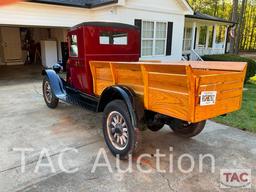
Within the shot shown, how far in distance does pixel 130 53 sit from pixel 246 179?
3021 mm

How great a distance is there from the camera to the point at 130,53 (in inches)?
181

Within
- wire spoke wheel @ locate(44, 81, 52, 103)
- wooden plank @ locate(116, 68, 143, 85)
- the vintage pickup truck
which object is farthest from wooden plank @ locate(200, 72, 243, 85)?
wire spoke wheel @ locate(44, 81, 52, 103)

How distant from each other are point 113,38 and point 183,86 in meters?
2.50

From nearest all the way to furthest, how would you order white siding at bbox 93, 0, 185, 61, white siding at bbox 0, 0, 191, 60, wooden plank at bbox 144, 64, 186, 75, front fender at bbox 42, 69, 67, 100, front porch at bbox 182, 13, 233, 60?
wooden plank at bbox 144, 64, 186, 75
front fender at bbox 42, 69, 67, 100
white siding at bbox 0, 0, 191, 60
white siding at bbox 93, 0, 185, 61
front porch at bbox 182, 13, 233, 60

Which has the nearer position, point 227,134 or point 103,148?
point 103,148

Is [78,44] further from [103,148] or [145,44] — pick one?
[145,44]

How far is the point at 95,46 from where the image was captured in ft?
13.4

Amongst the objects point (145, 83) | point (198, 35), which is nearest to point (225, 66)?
point (145, 83)

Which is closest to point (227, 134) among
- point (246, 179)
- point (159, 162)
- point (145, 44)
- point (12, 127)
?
point (246, 179)

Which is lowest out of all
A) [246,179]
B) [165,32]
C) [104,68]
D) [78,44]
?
[246,179]

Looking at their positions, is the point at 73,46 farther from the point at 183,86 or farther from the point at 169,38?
the point at 169,38

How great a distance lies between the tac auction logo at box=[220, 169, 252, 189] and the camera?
2578mm

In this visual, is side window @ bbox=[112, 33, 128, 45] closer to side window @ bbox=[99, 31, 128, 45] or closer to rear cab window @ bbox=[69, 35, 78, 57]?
side window @ bbox=[99, 31, 128, 45]

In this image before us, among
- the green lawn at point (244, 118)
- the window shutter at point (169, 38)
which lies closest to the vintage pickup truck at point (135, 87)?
the green lawn at point (244, 118)
